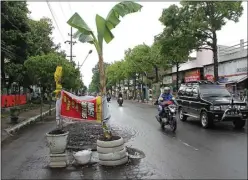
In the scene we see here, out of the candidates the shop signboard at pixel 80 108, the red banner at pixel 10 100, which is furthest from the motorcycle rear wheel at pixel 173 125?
the red banner at pixel 10 100

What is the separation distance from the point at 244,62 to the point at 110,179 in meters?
22.3

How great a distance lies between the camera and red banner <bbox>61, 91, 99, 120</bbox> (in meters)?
7.98

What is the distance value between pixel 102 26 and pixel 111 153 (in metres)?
3.11

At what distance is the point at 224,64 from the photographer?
1138 inches

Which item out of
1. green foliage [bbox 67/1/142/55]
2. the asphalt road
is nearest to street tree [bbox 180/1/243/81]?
the asphalt road

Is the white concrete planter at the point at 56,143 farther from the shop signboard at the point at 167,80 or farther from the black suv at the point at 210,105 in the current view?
the shop signboard at the point at 167,80

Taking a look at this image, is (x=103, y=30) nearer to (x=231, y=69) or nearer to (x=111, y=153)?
(x=111, y=153)

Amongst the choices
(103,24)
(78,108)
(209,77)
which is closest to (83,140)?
(78,108)

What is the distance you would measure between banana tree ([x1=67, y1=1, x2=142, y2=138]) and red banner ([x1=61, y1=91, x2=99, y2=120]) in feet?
1.50

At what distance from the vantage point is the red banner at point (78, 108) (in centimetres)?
798

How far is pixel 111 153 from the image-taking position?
696 centimetres

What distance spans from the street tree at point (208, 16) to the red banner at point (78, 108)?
15.8 m

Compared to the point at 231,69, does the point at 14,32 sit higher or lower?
higher

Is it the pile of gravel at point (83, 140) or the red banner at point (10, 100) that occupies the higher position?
the red banner at point (10, 100)
